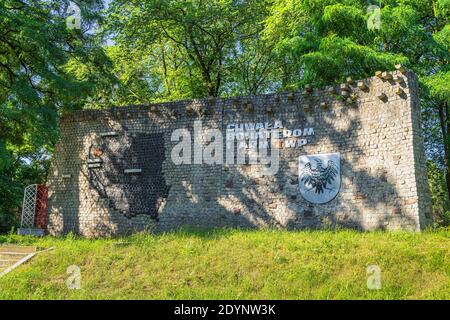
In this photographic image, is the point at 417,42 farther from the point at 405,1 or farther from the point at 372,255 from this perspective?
the point at 372,255

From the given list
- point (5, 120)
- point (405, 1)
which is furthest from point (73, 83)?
point (405, 1)

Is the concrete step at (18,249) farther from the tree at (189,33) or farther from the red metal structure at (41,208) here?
the tree at (189,33)

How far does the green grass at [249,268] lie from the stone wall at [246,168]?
3.78 ft

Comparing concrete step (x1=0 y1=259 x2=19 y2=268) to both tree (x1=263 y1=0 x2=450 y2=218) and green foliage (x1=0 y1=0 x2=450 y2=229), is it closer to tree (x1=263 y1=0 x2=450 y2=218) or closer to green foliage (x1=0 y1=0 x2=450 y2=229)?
green foliage (x1=0 y1=0 x2=450 y2=229)

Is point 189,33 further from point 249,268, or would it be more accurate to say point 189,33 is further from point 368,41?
point 249,268

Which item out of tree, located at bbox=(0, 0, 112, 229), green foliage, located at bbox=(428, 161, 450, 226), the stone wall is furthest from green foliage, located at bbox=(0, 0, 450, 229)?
the stone wall

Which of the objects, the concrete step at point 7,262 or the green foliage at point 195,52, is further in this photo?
the green foliage at point 195,52

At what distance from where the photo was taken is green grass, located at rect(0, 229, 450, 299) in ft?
30.3

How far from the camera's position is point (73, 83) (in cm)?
1644

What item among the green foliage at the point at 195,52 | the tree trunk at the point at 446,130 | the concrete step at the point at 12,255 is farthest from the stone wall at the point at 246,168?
the tree trunk at the point at 446,130

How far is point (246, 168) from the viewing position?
48.5 feet

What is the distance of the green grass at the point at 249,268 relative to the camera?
30.3ft

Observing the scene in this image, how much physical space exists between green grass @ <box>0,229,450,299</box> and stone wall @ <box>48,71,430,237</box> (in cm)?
115

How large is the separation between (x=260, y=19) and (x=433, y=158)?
9732mm
